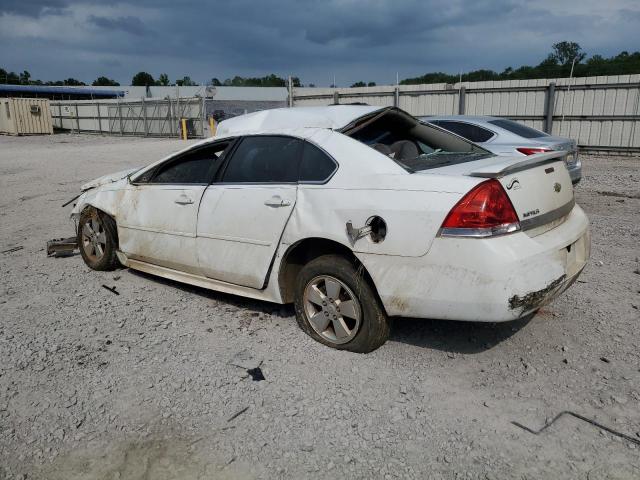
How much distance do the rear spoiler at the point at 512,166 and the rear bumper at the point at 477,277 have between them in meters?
0.37

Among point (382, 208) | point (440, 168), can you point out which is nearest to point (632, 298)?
point (440, 168)

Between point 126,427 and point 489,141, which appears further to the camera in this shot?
point 489,141

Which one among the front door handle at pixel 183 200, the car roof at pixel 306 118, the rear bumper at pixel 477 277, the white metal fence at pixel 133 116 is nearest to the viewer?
the rear bumper at pixel 477 277

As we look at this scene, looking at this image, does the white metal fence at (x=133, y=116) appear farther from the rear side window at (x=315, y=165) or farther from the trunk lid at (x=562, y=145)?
the rear side window at (x=315, y=165)

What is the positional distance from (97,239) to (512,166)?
4.10m

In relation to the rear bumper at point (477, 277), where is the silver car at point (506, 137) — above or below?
above

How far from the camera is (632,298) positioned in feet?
15.0

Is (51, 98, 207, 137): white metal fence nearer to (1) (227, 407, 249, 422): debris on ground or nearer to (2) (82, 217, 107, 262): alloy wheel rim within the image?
(2) (82, 217, 107, 262): alloy wheel rim

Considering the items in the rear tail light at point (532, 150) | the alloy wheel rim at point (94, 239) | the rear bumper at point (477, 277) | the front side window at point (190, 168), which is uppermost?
the front side window at point (190, 168)

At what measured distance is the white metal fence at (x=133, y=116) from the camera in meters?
30.2

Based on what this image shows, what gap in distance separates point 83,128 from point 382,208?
130 ft

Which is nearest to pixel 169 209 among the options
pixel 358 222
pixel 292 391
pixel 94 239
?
pixel 94 239

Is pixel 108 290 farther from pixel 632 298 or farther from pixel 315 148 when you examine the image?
pixel 632 298

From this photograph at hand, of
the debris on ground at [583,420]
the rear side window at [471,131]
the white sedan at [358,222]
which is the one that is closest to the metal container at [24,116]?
the rear side window at [471,131]
